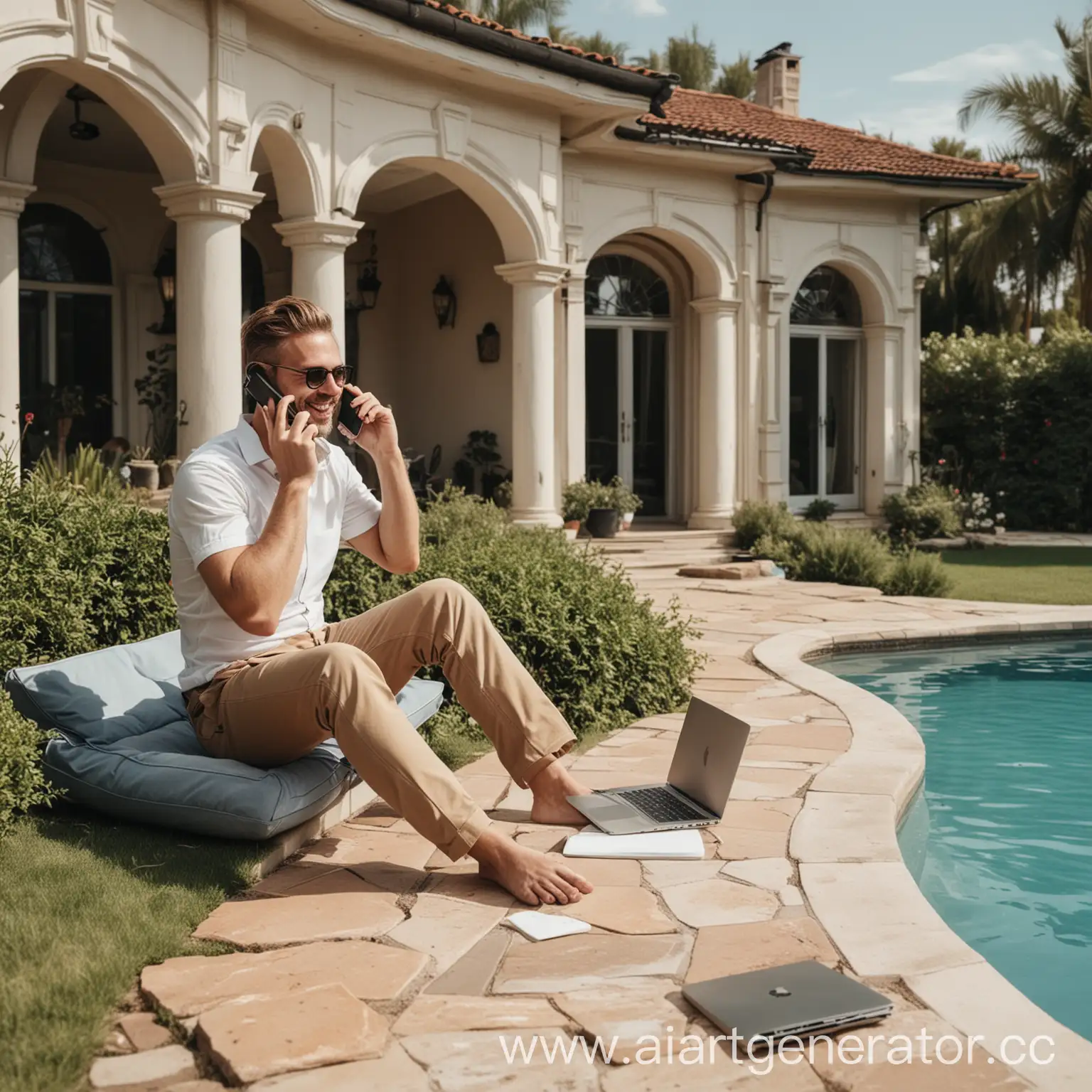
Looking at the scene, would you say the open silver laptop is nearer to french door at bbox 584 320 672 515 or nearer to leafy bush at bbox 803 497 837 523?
french door at bbox 584 320 672 515

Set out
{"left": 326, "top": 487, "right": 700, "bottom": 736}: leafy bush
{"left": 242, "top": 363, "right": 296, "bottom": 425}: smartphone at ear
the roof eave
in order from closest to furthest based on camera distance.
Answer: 1. {"left": 242, "top": 363, "right": 296, "bottom": 425}: smartphone at ear
2. {"left": 326, "top": 487, "right": 700, "bottom": 736}: leafy bush
3. the roof eave

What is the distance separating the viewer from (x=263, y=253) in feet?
47.8

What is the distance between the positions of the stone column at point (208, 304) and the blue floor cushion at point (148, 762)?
5116 millimetres

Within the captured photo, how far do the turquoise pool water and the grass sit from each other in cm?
224

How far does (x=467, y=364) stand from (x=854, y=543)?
5.14 metres

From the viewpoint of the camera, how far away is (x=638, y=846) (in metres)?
3.75

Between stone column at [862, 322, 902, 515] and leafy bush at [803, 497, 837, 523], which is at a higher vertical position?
stone column at [862, 322, 902, 515]

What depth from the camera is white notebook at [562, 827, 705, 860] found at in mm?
3717

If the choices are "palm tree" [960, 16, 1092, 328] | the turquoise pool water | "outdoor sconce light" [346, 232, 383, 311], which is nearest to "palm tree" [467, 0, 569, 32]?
"palm tree" [960, 16, 1092, 328]

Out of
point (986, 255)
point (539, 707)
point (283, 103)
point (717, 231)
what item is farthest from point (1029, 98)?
point (539, 707)

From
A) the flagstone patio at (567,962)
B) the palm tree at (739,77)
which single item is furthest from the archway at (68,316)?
the palm tree at (739,77)

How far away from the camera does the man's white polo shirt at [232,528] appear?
346 cm

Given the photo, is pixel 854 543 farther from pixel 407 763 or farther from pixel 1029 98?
pixel 1029 98

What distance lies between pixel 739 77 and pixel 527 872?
33968mm
